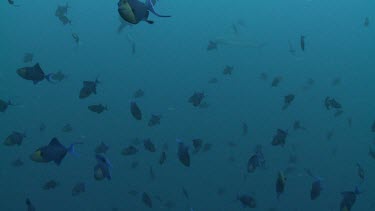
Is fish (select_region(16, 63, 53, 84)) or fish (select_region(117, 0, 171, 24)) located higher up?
fish (select_region(117, 0, 171, 24))

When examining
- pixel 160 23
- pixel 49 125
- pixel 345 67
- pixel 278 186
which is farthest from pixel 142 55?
pixel 278 186

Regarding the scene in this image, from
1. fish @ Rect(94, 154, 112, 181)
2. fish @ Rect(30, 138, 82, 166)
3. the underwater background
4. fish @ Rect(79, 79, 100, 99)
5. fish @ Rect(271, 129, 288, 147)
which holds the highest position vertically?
fish @ Rect(30, 138, 82, 166)

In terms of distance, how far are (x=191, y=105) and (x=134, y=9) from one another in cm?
2316

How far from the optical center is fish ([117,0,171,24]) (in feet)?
10.1

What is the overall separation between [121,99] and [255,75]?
33.1 ft

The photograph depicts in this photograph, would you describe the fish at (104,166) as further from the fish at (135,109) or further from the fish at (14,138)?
the fish at (14,138)

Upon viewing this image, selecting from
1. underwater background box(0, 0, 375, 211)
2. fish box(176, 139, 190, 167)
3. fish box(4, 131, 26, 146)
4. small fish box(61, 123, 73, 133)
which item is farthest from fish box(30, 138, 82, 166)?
underwater background box(0, 0, 375, 211)

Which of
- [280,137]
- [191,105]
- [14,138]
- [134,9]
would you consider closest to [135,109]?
[14,138]

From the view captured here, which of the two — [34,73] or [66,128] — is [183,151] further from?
[66,128]

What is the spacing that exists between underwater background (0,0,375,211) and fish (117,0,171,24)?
35.9ft

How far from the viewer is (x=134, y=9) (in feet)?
10.2

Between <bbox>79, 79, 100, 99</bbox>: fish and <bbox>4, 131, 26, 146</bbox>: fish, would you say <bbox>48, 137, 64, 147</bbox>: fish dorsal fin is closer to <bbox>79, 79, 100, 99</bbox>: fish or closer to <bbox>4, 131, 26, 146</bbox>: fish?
<bbox>79, 79, 100, 99</bbox>: fish

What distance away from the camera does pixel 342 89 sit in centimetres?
3656

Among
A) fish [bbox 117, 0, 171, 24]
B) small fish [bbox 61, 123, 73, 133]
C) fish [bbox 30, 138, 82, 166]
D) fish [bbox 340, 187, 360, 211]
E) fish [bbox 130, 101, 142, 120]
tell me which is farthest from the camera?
small fish [bbox 61, 123, 73, 133]
